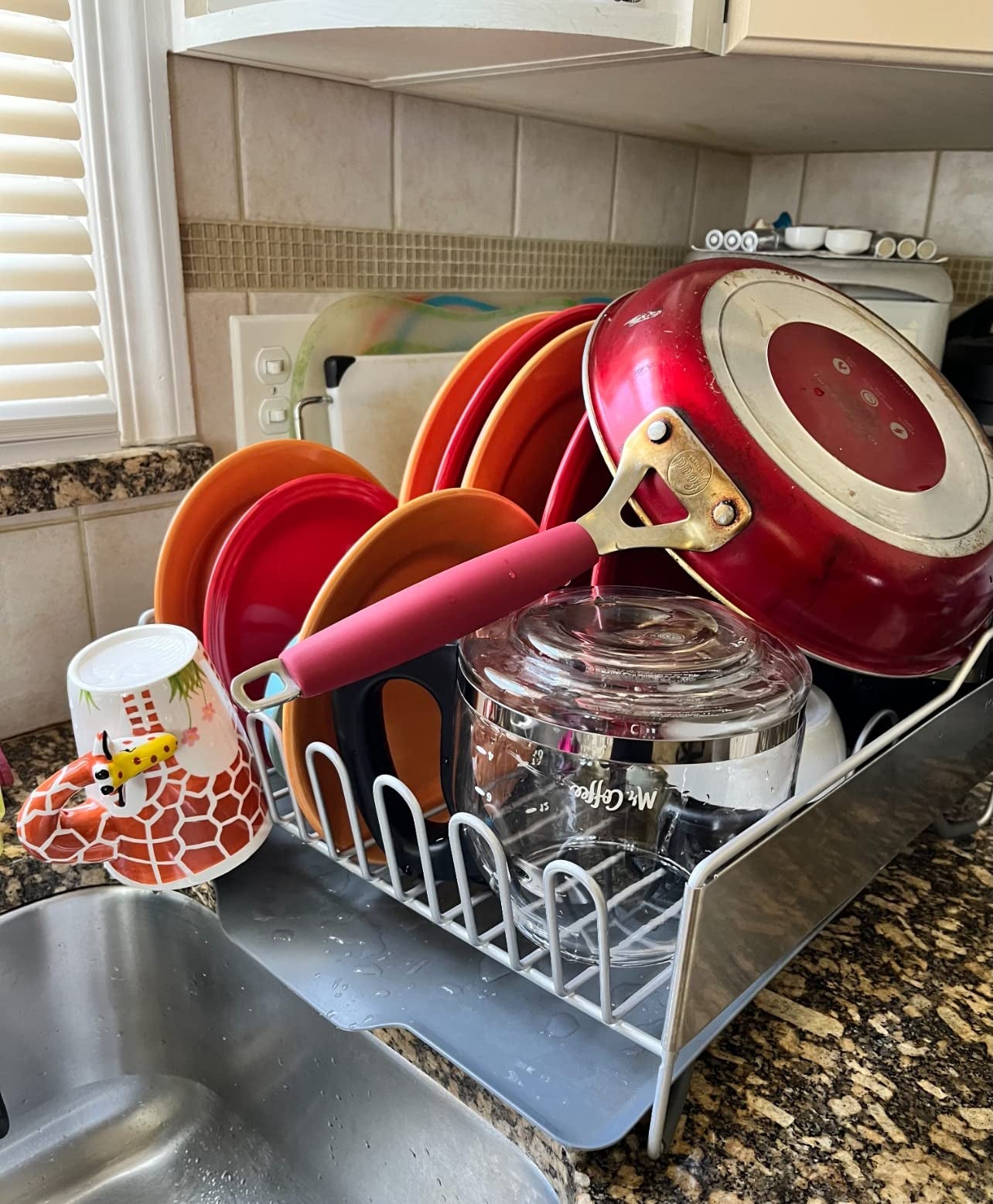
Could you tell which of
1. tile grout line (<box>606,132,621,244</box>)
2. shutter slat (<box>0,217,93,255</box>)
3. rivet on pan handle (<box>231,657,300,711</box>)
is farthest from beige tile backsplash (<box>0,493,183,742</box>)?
tile grout line (<box>606,132,621,244</box>)

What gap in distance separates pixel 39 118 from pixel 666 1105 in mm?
820

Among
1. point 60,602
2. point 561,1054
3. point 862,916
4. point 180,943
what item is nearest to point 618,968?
A: point 561,1054

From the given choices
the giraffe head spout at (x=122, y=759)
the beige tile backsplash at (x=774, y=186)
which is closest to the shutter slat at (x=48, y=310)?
the giraffe head spout at (x=122, y=759)

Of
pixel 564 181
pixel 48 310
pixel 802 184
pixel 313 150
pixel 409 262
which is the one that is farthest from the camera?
→ pixel 802 184

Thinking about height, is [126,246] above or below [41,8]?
below

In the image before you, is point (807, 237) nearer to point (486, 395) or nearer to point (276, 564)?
point (486, 395)

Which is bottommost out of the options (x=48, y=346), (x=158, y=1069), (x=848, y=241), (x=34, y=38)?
(x=158, y=1069)

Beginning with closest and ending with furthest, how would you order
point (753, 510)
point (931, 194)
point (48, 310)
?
1. point (753, 510)
2. point (48, 310)
3. point (931, 194)

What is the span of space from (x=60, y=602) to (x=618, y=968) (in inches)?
23.1

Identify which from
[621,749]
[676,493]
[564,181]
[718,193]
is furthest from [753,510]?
[718,193]

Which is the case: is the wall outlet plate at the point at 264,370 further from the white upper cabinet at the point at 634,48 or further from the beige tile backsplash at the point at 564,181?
the beige tile backsplash at the point at 564,181

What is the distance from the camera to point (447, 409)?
2.45 ft

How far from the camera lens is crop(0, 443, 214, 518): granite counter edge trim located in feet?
2.53

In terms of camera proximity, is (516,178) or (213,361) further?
(516,178)
